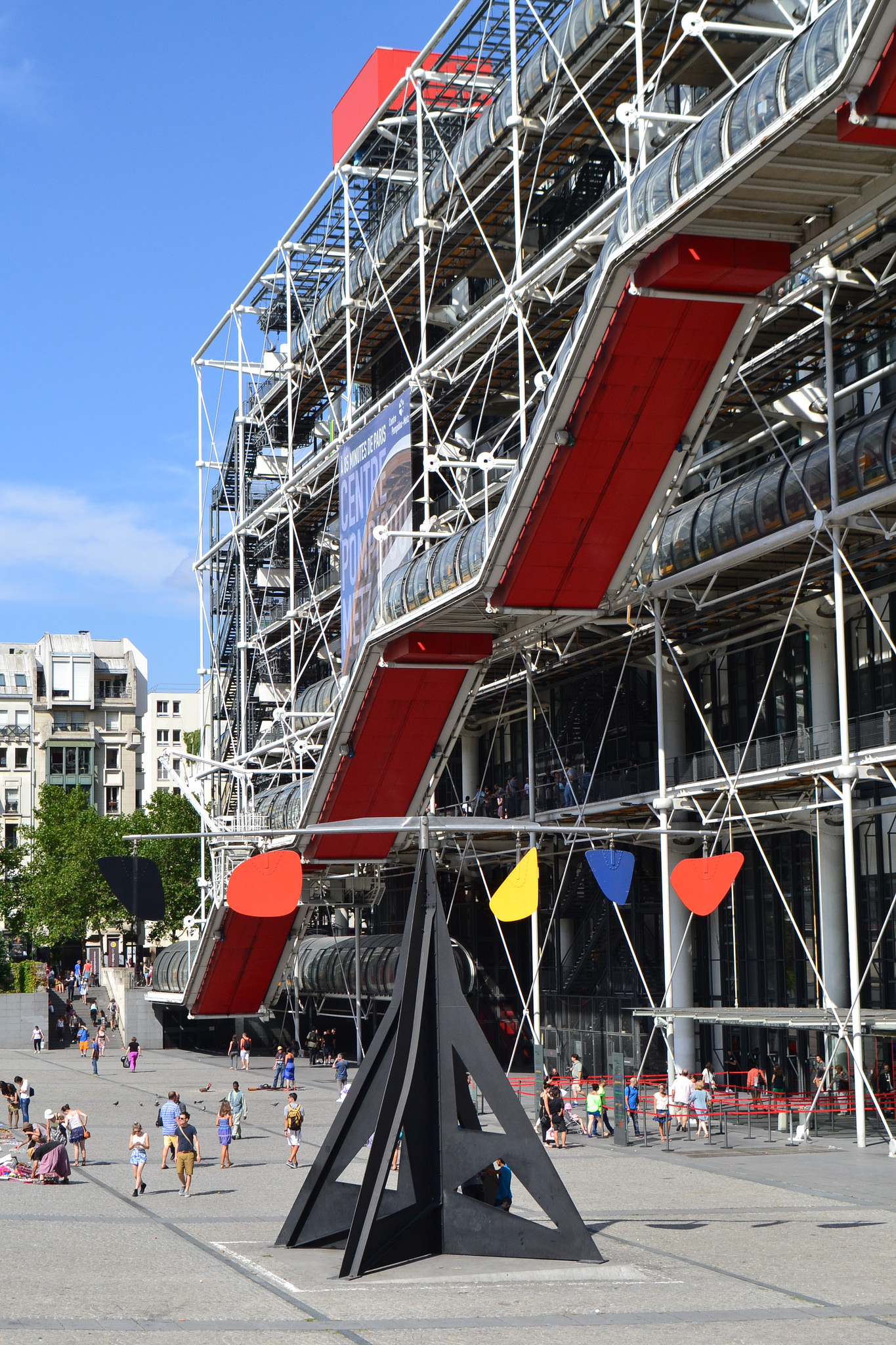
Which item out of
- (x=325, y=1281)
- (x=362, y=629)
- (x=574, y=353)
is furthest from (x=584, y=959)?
(x=325, y=1281)

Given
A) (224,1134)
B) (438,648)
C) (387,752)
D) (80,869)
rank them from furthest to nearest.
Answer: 1. (80,869)
2. (387,752)
3. (438,648)
4. (224,1134)

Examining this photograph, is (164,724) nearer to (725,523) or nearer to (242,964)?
(242,964)

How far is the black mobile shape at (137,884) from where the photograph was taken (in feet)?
60.6

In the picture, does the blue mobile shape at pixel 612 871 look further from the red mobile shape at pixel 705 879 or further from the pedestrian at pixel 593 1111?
the pedestrian at pixel 593 1111

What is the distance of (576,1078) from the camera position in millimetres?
33250

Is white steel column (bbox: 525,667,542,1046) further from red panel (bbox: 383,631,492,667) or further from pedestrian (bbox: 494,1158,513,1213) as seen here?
pedestrian (bbox: 494,1158,513,1213)

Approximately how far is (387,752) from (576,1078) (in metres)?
10.1

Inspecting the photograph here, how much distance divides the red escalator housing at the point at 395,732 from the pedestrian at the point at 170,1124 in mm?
14271

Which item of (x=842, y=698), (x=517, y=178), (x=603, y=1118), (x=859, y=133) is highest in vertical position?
(x=517, y=178)

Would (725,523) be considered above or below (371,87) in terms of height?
below

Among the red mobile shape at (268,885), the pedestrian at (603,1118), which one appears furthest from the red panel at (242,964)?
the red mobile shape at (268,885)

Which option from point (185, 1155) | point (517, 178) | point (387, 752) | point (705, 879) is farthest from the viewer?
point (387, 752)

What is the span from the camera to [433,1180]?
57.4ft

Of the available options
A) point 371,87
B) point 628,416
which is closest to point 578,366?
point 628,416
